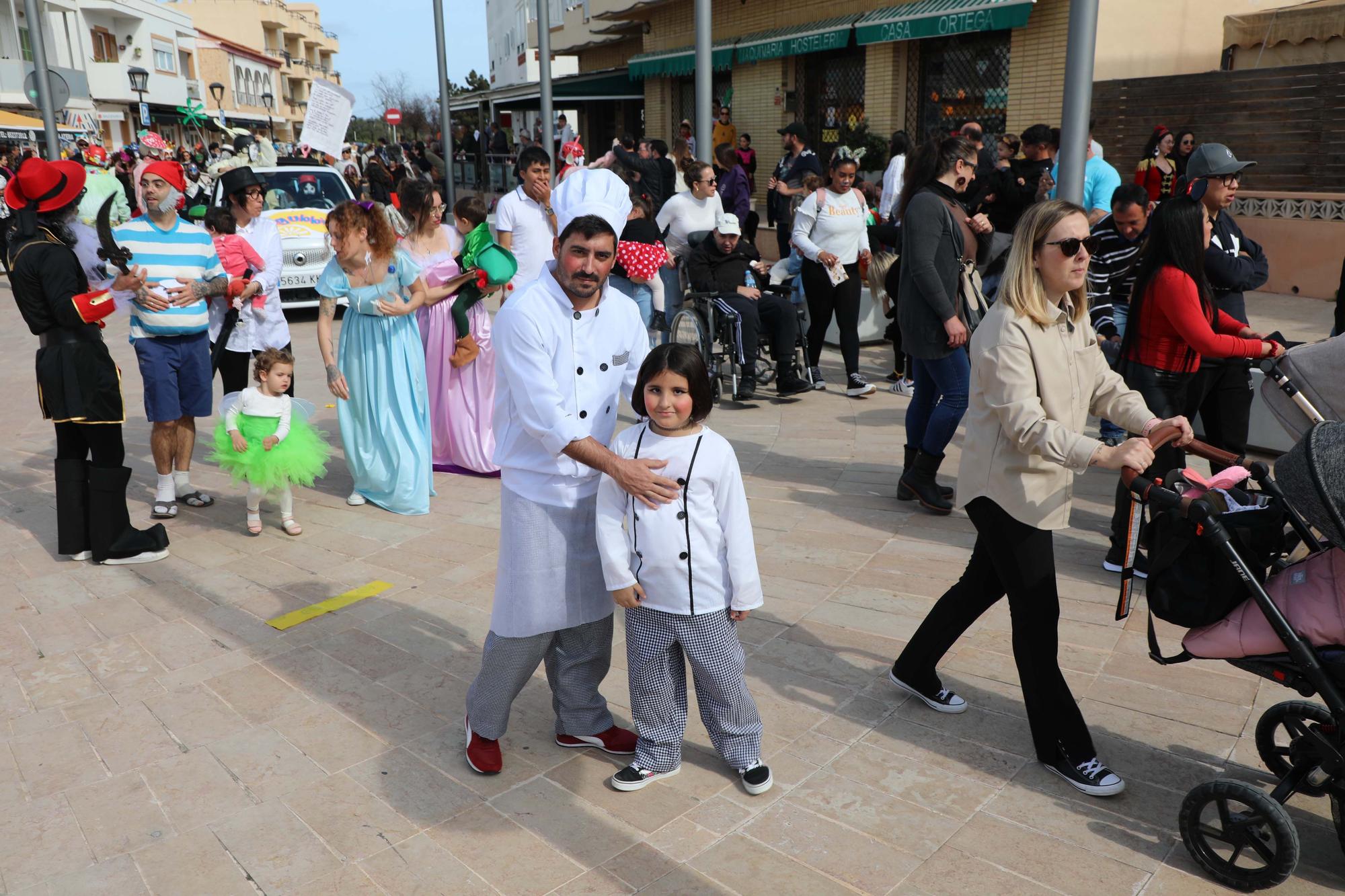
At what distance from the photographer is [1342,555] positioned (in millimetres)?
2908

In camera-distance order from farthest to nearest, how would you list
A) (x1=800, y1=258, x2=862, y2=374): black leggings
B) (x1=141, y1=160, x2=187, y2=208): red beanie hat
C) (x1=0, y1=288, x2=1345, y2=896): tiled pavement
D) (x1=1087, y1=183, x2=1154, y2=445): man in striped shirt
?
(x1=800, y1=258, x2=862, y2=374): black leggings
(x1=141, y1=160, x2=187, y2=208): red beanie hat
(x1=1087, y1=183, x2=1154, y2=445): man in striped shirt
(x1=0, y1=288, x2=1345, y2=896): tiled pavement

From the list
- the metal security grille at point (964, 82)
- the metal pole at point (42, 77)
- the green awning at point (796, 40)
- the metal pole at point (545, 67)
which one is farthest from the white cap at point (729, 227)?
the green awning at point (796, 40)

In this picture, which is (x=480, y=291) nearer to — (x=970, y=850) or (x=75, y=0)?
(x=970, y=850)

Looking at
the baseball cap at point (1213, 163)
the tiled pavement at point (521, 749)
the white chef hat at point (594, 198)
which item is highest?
the baseball cap at point (1213, 163)

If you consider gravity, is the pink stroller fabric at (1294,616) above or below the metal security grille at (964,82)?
below

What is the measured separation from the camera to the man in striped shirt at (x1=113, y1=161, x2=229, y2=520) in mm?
6215

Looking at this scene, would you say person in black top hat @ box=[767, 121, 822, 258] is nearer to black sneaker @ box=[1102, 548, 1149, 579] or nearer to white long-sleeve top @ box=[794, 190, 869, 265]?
white long-sleeve top @ box=[794, 190, 869, 265]

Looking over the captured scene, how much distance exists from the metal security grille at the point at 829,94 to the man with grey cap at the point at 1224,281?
15.1 meters

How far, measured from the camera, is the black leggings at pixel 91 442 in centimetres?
582

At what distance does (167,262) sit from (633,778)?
456 cm

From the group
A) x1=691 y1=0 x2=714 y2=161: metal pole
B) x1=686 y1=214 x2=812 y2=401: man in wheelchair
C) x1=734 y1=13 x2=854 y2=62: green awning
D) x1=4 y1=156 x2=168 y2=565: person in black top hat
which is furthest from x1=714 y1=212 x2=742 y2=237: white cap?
x1=734 y1=13 x2=854 y2=62: green awning

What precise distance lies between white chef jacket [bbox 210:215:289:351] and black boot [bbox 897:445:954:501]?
4278mm

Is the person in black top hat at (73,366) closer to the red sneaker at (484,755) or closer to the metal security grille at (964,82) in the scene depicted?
the red sneaker at (484,755)

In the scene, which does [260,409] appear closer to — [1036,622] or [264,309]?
[264,309]
